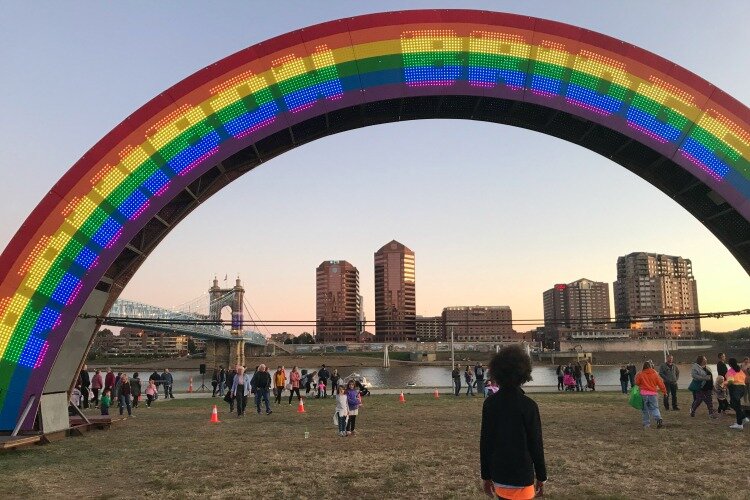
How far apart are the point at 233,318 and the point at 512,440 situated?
15035 cm

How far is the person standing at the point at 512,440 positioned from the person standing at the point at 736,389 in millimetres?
11707

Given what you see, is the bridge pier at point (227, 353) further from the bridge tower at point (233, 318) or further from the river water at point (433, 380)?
the river water at point (433, 380)

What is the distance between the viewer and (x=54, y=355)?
13.3 meters

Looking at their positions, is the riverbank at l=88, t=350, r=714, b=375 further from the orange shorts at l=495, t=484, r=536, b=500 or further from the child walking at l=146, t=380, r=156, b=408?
the orange shorts at l=495, t=484, r=536, b=500

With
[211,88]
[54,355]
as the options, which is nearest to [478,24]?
[211,88]

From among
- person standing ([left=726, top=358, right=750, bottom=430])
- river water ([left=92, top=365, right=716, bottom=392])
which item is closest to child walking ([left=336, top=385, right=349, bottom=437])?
person standing ([left=726, top=358, right=750, bottom=430])

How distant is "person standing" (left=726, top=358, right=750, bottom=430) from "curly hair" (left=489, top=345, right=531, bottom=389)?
11.7 meters

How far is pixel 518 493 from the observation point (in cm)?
444

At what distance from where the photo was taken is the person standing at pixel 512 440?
14.6 ft

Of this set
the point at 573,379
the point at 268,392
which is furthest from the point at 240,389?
the point at 573,379

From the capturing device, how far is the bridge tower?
11462 centimetres

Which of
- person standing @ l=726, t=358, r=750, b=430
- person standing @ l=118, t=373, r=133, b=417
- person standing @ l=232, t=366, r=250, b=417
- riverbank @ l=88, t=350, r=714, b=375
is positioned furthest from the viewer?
riverbank @ l=88, t=350, r=714, b=375

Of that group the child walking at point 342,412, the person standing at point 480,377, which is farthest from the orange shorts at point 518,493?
the person standing at point 480,377

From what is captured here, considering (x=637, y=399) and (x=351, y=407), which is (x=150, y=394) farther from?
(x=637, y=399)
